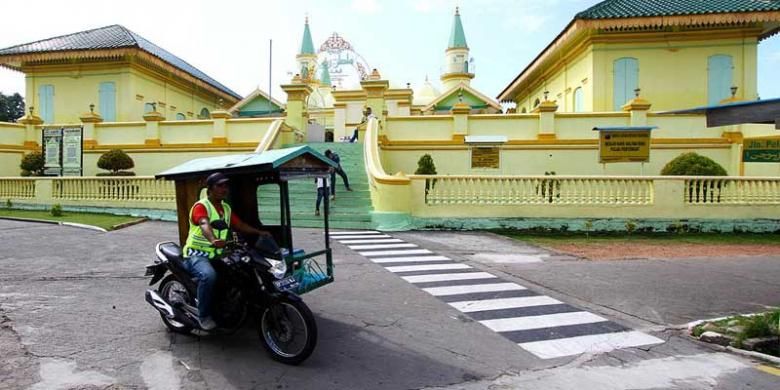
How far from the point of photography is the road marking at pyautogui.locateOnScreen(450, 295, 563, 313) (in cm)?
660

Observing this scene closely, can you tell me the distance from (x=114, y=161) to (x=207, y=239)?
17823mm

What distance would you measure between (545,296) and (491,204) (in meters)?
7.16

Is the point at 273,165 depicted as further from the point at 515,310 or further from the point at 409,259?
the point at 409,259

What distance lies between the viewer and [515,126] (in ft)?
65.3

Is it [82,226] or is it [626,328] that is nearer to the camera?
[626,328]

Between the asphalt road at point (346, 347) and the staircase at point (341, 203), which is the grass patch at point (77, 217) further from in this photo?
the asphalt road at point (346, 347)

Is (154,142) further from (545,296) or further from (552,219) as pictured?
(545,296)

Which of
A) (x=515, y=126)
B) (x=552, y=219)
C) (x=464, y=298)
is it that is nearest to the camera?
(x=464, y=298)

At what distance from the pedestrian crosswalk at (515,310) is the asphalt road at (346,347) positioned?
19 cm

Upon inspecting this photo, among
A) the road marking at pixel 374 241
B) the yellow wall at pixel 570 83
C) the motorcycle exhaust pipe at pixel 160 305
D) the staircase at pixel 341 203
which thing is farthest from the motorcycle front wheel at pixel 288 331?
the yellow wall at pixel 570 83

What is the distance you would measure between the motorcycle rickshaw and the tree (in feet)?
187

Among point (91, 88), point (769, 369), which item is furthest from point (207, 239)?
point (91, 88)

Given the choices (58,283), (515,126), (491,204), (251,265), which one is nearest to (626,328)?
(251,265)

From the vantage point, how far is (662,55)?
71.9ft
